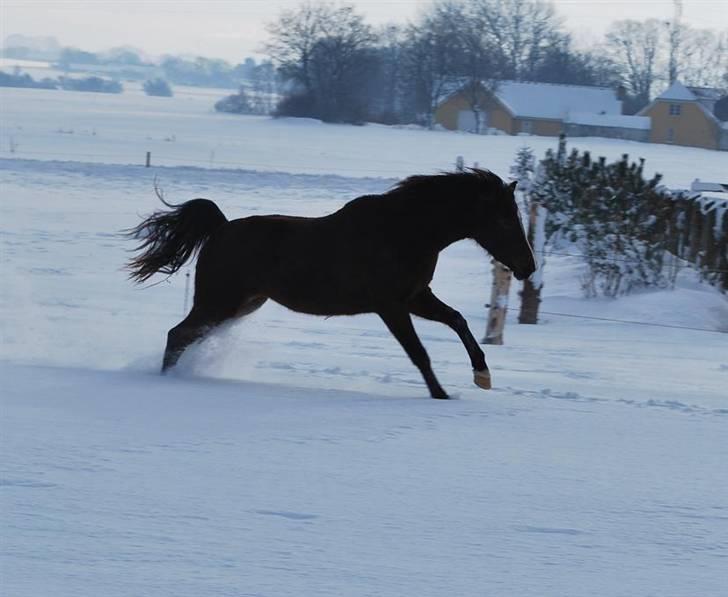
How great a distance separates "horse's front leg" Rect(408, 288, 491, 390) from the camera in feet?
24.1

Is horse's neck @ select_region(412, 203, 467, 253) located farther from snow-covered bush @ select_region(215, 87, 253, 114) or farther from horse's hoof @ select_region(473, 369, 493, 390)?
snow-covered bush @ select_region(215, 87, 253, 114)

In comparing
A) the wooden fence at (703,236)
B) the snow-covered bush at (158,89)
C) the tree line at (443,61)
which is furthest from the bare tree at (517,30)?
the wooden fence at (703,236)

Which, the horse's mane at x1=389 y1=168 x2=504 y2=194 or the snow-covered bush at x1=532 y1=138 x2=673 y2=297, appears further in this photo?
the snow-covered bush at x1=532 y1=138 x2=673 y2=297

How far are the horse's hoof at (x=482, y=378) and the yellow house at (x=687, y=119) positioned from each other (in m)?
52.6

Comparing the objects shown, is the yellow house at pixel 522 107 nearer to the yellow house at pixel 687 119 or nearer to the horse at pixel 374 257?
the yellow house at pixel 687 119

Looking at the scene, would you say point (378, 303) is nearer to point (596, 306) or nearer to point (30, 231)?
point (596, 306)

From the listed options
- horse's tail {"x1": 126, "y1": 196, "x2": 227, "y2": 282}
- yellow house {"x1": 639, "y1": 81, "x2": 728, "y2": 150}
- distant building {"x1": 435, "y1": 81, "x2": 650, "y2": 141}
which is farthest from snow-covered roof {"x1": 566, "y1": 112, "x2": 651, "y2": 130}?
horse's tail {"x1": 126, "y1": 196, "x2": 227, "y2": 282}

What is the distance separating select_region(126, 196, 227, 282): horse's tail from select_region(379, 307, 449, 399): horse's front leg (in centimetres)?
147

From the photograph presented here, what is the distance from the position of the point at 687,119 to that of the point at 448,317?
59.3 m

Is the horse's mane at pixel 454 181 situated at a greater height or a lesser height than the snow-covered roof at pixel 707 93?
lesser

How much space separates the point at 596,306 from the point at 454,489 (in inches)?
365

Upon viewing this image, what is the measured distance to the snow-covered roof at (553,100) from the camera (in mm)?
77000

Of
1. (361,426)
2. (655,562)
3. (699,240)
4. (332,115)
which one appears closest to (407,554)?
(655,562)

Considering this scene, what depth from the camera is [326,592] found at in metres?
3.54
